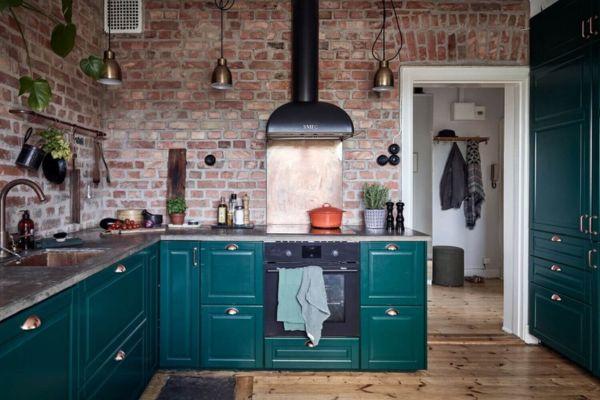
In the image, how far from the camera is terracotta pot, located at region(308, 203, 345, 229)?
309cm

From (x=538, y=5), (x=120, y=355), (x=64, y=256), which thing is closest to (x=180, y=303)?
(x=120, y=355)

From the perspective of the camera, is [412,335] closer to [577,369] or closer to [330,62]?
[577,369]

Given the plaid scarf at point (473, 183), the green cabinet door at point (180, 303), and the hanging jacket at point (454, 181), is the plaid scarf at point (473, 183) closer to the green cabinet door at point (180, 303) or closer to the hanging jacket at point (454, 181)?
the hanging jacket at point (454, 181)

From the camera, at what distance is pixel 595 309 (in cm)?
265

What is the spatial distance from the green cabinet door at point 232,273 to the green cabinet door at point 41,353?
4.09 feet

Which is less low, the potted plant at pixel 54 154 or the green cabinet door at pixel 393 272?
the potted plant at pixel 54 154

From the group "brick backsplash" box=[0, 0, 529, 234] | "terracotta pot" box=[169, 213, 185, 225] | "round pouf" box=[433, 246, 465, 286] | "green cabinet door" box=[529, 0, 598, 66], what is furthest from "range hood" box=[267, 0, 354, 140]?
"round pouf" box=[433, 246, 465, 286]

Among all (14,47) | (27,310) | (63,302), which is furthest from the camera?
(14,47)

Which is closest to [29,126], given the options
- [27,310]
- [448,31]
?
[27,310]

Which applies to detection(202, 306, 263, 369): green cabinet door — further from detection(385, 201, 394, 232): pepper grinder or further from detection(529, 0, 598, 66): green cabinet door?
detection(529, 0, 598, 66): green cabinet door

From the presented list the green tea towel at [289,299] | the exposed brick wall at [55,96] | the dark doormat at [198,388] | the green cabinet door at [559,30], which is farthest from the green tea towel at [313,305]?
the green cabinet door at [559,30]

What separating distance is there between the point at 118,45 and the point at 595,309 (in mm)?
3990

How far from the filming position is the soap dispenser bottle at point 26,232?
7.26 feet

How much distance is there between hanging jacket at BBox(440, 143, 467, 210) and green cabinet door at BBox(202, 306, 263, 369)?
12.2 feet
